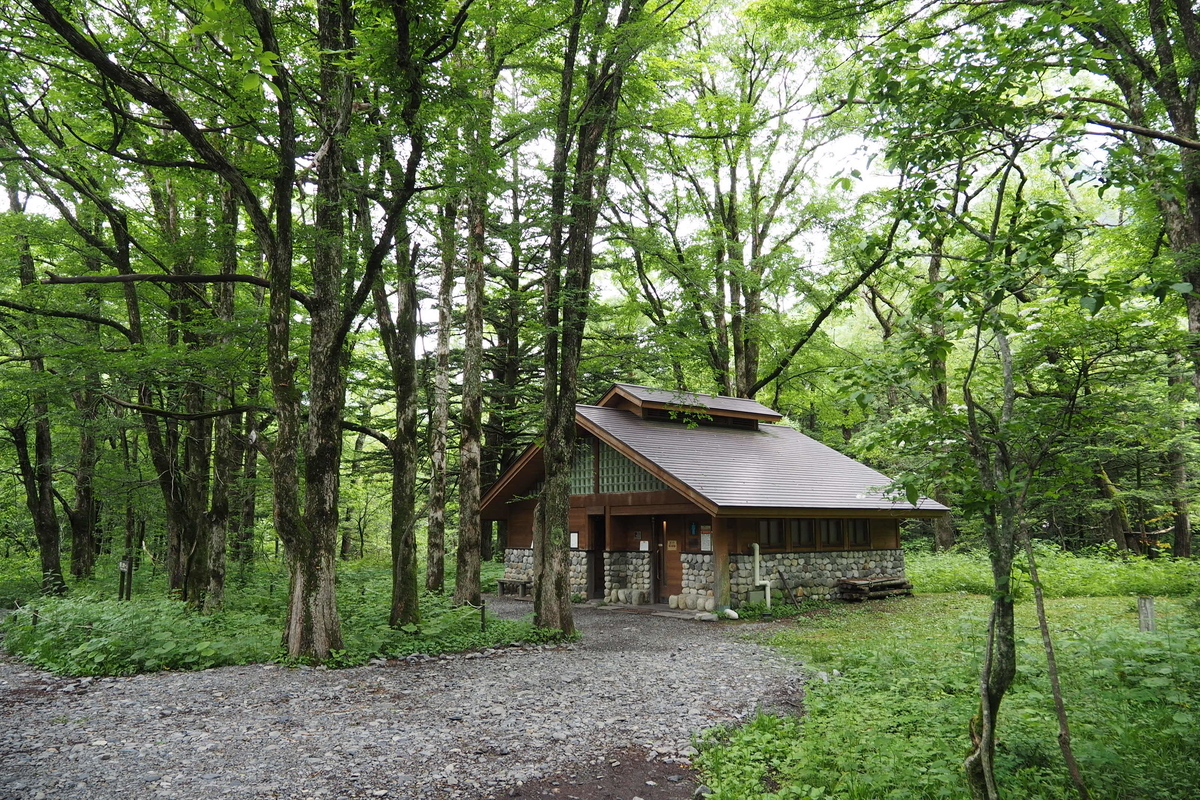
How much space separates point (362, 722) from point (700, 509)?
936 centimetres

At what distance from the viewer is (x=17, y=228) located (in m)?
12.4

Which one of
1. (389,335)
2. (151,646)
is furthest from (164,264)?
(151,646)

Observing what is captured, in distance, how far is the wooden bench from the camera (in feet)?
62.5

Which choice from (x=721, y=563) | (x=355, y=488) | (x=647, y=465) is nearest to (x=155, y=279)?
(x=647, y=465)

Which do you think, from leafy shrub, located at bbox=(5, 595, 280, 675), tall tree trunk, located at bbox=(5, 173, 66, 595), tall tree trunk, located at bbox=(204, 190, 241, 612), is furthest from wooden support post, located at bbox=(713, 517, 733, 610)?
tall tree trunk, located at bbox=(5, 173, 66, 595)

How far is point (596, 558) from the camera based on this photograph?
1870 centimetres

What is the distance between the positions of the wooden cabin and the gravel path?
5424mm

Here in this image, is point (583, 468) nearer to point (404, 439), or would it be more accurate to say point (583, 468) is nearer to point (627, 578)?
point (627, 578)

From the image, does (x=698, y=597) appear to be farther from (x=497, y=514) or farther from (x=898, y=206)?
(x=898, y=206)

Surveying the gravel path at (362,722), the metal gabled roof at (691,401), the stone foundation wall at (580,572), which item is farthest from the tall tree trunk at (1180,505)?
the gravel path at (362,722)

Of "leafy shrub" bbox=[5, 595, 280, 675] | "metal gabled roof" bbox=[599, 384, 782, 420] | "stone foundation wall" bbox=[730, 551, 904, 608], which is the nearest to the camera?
"leafy shrub" bbox=[5, 595, 280, 675]

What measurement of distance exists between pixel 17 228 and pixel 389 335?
293 inches

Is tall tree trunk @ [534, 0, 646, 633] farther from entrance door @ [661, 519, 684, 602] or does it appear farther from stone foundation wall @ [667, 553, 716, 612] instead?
entrance door @ [661, 519, 684, 602]

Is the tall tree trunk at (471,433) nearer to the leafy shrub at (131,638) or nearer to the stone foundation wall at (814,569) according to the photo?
the leafy shrub at (131,638)
